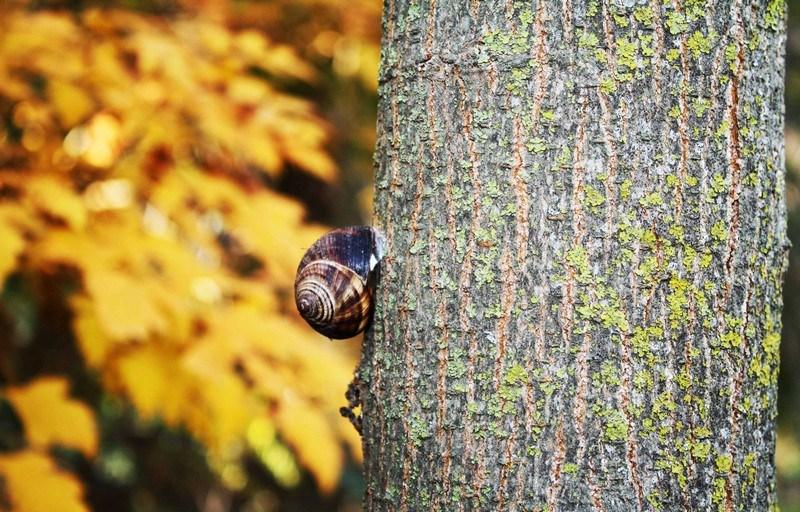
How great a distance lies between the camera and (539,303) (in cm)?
114

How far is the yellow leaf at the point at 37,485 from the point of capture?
190 centimetres

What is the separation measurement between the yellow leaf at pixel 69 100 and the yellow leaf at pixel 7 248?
0.62 metres

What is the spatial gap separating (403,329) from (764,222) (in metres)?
0.61

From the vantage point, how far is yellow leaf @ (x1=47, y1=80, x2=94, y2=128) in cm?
Result: 240

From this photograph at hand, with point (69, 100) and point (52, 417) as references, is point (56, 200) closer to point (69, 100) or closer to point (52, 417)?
point (69, 100)

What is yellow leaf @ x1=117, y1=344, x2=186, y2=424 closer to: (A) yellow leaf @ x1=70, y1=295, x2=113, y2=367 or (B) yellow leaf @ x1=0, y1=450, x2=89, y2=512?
(A) yellow leaf @ x1=70, y1=295, x2=113, y2=367

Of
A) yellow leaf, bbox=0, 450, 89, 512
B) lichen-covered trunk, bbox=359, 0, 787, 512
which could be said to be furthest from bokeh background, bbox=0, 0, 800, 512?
lichen-covered trunk, bbox=359, 0, 787, 512

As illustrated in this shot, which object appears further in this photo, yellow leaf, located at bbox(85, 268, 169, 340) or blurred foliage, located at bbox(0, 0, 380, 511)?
blurred foliage, located at bbox(0, 0, 380, 511)

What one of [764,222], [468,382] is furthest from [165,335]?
[764,222]

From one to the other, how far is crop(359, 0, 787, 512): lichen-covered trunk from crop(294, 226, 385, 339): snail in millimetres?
153

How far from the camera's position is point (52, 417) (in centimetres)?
218

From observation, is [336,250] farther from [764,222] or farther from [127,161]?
[127,161]

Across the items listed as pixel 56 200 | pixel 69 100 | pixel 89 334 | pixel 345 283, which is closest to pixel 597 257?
pixel 345 283

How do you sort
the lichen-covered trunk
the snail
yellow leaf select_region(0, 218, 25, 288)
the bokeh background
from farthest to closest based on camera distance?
1. the bokeh background
2. yellow leaf select_region(0, 218, 25, 288)
3. the snail
4. the lichen-covered trunk
